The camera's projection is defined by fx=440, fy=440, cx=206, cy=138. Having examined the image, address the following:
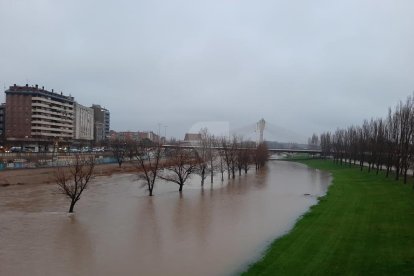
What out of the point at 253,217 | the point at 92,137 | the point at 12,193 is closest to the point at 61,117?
the point at 92,137

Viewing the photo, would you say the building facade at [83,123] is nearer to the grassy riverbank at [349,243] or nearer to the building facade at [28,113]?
the building facade at [28,113]

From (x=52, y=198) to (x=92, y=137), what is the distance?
142674 millimetres

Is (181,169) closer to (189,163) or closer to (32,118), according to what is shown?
(189,163)

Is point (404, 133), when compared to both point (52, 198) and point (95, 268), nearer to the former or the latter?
point (52, 198)

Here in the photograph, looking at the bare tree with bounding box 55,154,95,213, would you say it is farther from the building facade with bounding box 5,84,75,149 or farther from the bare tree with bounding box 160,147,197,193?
the building facade with bounding box 5,84,75,149

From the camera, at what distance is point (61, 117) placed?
135m

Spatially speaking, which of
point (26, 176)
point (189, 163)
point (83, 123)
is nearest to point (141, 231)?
point (189, 163)

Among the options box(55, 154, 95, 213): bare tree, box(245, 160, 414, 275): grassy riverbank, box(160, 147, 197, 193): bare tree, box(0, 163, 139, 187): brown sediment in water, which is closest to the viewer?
box(245, 160, 414, 275): grassy riverbank

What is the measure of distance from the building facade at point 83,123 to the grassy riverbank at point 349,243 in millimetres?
137003

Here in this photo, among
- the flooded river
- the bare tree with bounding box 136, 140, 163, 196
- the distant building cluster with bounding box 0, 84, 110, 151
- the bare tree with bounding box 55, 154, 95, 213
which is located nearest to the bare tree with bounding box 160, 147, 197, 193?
the bare tree with bounding box 136, 140, 163, 196

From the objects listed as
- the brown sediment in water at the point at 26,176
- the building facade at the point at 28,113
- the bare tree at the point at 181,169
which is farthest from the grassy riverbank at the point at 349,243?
the building facade at the point at 28,113

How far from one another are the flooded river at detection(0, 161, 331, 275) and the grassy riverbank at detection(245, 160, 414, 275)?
1183 millimetres

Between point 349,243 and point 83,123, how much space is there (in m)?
156

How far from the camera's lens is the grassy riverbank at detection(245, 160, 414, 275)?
558 inches
